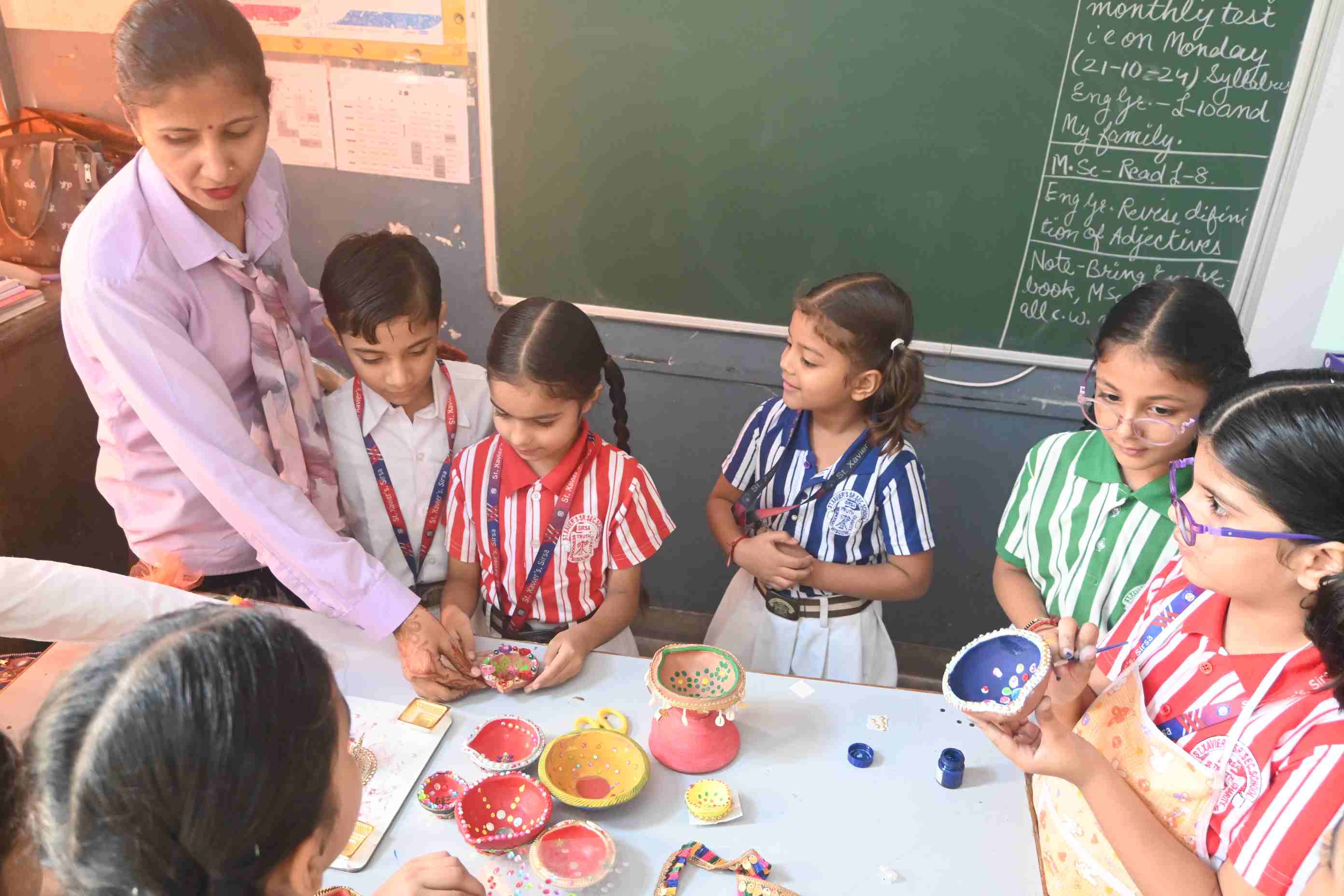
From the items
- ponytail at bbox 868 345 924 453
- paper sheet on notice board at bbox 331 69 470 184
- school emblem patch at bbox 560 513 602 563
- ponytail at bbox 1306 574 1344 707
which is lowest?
school emblem patch at bbox 560 513 602 563

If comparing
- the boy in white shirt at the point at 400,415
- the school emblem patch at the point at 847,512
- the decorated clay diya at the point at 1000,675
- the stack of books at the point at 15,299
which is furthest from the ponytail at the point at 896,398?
the stack of books at the point at 15,299

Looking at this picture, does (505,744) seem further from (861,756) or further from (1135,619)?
(1135,619)

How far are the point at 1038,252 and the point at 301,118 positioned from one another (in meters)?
2.22

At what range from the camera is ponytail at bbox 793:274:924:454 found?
188cm

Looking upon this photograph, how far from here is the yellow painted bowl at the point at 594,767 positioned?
132cm

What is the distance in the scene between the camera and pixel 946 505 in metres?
2.84

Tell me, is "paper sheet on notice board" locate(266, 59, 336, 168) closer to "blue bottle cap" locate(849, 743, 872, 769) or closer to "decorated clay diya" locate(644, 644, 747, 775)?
"decorated clay diya" locate(644, 644, 747, 775)

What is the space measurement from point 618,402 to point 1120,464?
104 centimetres

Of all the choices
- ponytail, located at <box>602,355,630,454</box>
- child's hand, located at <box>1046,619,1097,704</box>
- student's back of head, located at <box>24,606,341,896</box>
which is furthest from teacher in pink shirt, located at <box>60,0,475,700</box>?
child's hand, located at <box>1046,619,1097,704</box>

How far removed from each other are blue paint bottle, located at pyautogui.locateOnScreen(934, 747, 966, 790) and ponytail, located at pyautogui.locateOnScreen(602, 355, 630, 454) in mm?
889

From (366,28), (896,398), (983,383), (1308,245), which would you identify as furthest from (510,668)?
(1308,245)

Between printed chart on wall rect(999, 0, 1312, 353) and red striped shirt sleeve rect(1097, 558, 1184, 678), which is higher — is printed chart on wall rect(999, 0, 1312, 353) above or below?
above

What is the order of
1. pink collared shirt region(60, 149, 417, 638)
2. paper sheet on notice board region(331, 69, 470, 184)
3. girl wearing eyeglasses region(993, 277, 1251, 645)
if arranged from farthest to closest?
paper sheet on notice board region(331, 69, 470, 184)
girl wearing eyeglasses region(993, 277, 1251, 645)
pink collared shirt region(60, 149, 417, 638)

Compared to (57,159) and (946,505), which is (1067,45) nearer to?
(946,505)
